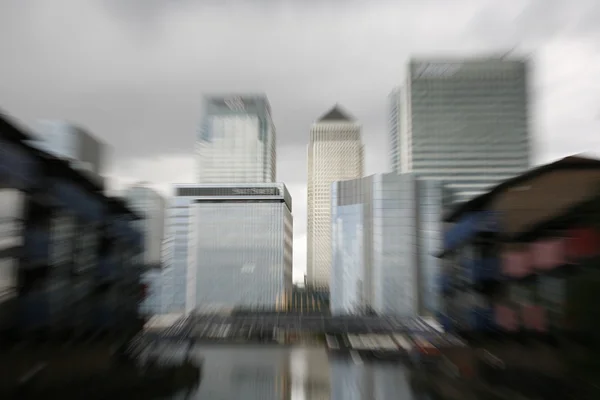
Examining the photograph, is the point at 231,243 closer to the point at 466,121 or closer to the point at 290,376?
the point at 466,121

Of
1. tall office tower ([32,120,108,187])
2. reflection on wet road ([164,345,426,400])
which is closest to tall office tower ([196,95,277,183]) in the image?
tall office tower ([32,120,108,187])

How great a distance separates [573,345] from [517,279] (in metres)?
2.82

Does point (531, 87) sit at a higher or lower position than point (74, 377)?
higher

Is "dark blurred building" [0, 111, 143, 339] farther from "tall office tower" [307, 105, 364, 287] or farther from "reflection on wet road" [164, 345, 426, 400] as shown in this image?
"tall office tower" [307, 105, 364, 287]

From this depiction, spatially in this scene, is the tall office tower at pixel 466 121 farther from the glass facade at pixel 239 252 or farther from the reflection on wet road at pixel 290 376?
the reflection on wet road at pixel 290 376

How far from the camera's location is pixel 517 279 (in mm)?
9281

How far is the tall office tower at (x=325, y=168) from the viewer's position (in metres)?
79.5

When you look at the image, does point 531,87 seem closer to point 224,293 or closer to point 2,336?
point 224,293

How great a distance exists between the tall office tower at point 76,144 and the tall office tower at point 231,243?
23.2 meters

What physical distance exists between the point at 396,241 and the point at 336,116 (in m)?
55.6

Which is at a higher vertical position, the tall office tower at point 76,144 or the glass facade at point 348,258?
the tall office tower at point 76,144

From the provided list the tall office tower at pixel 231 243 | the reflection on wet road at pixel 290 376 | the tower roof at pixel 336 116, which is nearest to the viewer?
the reflection on wet road at pixel 290 376

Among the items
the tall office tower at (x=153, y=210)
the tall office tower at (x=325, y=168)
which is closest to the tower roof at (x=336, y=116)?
Answer: the tall office tower at (x=325, y=168)

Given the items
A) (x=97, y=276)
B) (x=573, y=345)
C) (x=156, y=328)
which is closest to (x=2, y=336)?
(x=97, y=276)
